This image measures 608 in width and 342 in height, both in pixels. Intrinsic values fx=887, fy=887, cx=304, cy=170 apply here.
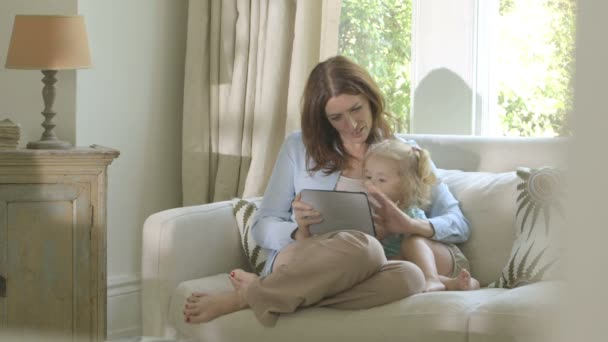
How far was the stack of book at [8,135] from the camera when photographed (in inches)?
113

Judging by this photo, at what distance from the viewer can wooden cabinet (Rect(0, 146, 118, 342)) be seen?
2834 millimetres

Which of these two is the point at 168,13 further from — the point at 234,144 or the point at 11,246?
the point at 11,246

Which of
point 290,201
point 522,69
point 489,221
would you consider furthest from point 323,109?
point 522,69

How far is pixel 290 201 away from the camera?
2.63m

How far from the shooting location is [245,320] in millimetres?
2225

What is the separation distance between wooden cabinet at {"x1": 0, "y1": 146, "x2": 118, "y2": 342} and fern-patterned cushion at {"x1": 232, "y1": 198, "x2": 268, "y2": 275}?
516mm

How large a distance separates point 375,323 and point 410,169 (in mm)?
538

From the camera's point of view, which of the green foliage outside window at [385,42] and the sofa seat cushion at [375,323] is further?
the green foliage outside window at [385,42]

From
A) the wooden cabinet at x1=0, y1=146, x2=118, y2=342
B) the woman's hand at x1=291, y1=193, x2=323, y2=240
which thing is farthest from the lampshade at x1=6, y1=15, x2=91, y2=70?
the woman's hand at x1=291, y1=193, x2=323, y2=240

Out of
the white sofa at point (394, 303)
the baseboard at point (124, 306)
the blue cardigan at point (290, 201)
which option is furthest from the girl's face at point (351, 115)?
the baseboard at point (124, 306)

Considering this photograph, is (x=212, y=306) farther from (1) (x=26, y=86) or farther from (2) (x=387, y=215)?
(1) (x=26, y=86)

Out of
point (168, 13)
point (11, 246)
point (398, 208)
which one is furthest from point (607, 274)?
point (168, 13)

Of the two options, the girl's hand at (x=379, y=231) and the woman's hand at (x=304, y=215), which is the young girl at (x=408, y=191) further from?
the woman's hand at (x=304, y=215)

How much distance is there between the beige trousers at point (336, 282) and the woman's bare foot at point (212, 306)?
0.19 ft
